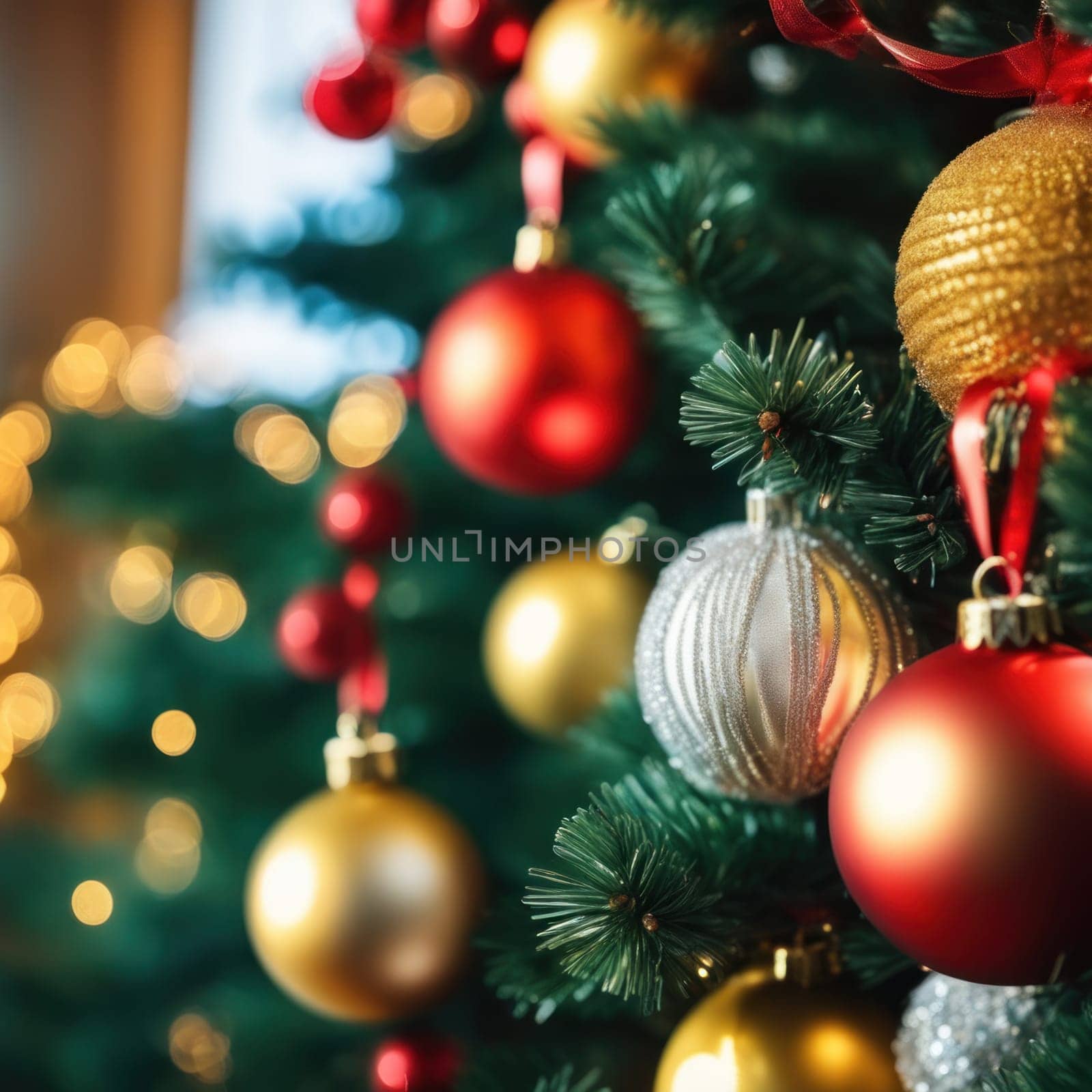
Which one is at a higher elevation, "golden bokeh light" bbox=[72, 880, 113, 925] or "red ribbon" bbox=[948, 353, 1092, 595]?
"red ribbon" bbox=[948, 353, 1092, 595]

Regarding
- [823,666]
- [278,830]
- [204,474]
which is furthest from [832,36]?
[204,474]

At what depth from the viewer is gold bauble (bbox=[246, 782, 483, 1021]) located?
0.54 m

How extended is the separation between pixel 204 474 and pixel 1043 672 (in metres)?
0.72

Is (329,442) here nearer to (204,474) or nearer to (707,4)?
(204,474)

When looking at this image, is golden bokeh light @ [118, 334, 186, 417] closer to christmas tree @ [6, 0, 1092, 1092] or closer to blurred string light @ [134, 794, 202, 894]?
christmas tree @ [6, 0, 1092, 1092]

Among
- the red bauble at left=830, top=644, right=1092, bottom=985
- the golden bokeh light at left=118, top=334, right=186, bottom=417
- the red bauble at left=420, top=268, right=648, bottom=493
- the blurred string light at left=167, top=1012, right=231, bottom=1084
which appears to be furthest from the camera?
the golden bokeh light at left=118, top=334, right=186, bottom=417

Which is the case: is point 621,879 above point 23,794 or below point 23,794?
above

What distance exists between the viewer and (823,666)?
384 mm

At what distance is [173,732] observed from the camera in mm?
874

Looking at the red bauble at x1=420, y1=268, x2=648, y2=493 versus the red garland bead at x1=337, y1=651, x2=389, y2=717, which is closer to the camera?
the red bauble at x1=420, y1=268, x2=648, y2=493

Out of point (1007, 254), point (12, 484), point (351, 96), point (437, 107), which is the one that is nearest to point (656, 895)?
point (1007, 254)

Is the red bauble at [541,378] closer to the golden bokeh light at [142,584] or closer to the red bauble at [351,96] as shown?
the red bauble at [351,96]

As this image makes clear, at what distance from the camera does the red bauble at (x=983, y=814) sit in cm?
29

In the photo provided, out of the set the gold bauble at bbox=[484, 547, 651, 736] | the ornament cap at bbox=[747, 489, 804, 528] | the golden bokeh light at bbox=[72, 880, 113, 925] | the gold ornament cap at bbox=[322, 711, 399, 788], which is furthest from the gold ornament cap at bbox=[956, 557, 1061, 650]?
the golden bokeh light at bbox=[72, 880, 113, 925]
